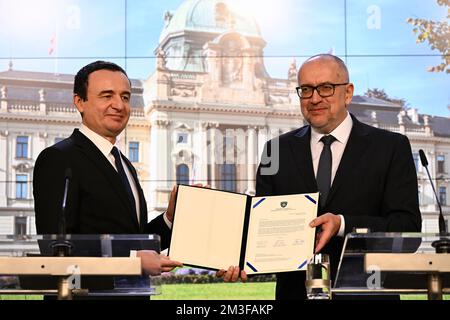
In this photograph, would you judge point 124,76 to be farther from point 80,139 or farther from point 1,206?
point 1,206

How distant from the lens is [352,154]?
2814 mm

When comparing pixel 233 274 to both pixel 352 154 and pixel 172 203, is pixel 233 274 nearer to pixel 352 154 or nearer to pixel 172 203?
pixel 172 203

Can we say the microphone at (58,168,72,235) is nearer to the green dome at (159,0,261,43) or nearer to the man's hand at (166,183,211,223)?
the man's hand at (166,183,211,223)

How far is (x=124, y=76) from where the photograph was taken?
9.28ft

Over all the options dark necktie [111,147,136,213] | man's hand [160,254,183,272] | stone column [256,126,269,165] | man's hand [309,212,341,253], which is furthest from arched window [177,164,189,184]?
man's hand [160,254,183,272]

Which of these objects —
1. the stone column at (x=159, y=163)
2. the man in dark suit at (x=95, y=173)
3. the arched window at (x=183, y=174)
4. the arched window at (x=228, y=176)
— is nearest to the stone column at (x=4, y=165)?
the stone column at (x=159, y=163)

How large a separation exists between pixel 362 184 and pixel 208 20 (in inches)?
287

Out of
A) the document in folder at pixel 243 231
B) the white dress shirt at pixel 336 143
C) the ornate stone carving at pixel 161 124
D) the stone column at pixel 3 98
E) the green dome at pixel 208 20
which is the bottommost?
the document in folder at pixel 243 231

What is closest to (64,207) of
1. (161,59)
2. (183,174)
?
(183,174)

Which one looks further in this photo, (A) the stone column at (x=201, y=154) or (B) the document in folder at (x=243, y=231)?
(A) the stone column at (x=201, y=154)

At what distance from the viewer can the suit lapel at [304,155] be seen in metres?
2.79

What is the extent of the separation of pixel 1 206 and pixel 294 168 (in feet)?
22.7

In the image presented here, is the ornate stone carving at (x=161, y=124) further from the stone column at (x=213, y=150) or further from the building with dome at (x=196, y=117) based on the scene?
the stone column at (x=213, y=150)

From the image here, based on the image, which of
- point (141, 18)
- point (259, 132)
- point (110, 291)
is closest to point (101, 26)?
point (141, 18)
